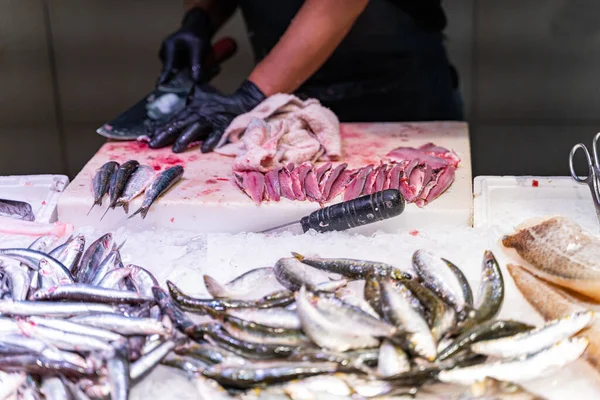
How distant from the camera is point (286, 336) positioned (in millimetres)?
1904

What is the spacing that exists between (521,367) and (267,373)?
63 cm

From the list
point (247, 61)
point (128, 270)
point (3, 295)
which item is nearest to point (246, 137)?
point (128, 270)

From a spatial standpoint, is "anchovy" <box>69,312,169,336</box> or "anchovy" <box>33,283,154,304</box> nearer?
"anchovy" <box>69,312,169,336</box>

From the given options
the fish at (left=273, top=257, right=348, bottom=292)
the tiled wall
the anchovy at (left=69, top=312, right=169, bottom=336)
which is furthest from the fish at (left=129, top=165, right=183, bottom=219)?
the tiled wall

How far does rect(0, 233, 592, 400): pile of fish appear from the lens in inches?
69.2

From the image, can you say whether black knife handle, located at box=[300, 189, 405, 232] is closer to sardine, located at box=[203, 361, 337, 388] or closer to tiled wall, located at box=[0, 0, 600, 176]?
sardine, located at box=[203, 361, 337, 388]

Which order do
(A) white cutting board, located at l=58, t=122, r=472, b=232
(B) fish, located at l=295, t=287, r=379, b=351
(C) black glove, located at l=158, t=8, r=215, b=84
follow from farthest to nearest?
(C) black glove, located at l=158, t=8, r=215, b=84, (A) white cutting board, located at l=58, t=122, r=472, b=232, (B) fish, located at l=295, t=287, r=379, b=351

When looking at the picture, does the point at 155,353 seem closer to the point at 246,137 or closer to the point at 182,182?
the point at 182,182

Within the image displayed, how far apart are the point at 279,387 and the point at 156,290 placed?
1.90 ft

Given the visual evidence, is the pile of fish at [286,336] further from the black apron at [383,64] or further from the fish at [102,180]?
the black apron at [383,64]

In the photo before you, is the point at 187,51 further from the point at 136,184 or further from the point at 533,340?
the point at 533,340

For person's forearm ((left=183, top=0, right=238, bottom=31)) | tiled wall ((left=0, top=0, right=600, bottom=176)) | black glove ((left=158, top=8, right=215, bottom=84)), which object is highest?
person's forearm ((left=183, top=0, right=238, bottom=31))

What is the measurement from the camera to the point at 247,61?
6.32 m

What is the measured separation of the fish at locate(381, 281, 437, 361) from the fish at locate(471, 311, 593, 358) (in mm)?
117
